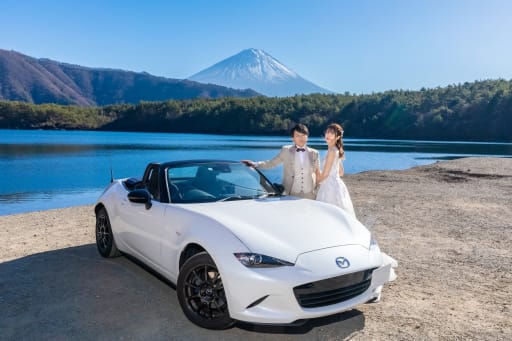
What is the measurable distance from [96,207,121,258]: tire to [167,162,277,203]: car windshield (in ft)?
4.77

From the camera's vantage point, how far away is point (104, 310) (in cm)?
405

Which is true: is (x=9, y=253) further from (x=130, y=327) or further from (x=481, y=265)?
(x=481, y=265)

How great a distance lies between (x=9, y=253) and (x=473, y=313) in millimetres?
6098

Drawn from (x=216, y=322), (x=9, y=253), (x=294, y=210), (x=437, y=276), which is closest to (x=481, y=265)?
(x=437, y=276)

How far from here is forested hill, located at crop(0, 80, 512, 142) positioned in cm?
10575

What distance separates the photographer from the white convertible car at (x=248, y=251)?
3203 mm

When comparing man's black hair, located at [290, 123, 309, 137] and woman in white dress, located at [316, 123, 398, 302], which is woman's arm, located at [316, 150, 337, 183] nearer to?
woman in white dress, located at [316, 123, 398, 302]

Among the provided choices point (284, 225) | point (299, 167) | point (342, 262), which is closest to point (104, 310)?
point (284, 225)

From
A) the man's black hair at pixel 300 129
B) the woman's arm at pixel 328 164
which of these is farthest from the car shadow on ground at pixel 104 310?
the man's black hair at pixel 300 129

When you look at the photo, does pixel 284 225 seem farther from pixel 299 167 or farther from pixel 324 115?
pixel 324 115

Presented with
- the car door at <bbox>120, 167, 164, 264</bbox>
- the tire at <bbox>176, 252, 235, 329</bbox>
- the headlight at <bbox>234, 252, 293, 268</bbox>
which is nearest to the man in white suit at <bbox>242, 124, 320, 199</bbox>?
the car door at <bbox>120, 167, 164, 264</bbox>

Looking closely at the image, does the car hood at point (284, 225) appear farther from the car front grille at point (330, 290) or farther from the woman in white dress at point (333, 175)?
the woman in white dress at point (333, 175)

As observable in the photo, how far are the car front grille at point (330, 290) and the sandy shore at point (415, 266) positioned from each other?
0.43 meters

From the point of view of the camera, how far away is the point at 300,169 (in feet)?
18.6
